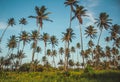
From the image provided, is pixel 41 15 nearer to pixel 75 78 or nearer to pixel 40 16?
pixel 40 16

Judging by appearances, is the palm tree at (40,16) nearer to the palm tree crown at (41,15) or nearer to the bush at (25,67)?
the palm tree crown at (41,15)

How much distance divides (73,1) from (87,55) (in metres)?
62.4

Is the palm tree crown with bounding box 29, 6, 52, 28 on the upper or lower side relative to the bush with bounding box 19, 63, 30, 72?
upper

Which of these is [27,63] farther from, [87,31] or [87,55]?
[87,55]

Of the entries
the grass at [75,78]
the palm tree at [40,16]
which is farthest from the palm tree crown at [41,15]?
the grass at [75,78]

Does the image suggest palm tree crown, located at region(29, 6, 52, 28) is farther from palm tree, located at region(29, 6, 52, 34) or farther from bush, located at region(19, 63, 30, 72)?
bush, located at region(19, 63, 30, 72)

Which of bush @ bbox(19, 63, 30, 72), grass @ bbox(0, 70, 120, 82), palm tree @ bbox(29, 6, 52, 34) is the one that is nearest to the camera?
grass @ bbox(0, 70, 120, 82)

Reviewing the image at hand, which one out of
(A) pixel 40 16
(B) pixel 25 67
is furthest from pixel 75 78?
(B) pixel 25 67

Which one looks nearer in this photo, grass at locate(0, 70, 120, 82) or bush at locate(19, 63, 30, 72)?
grass at locate(0, 70, 120, 82)

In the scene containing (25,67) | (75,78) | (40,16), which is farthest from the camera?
(25,67)

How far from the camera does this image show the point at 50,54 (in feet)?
316

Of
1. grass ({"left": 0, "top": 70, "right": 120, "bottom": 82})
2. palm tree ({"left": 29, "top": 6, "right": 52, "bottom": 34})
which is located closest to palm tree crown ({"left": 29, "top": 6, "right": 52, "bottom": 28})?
palm tree ({"left": 29, "top": 6, "right": 52, "bottom": 34})

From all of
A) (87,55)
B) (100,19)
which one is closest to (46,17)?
(100,19)

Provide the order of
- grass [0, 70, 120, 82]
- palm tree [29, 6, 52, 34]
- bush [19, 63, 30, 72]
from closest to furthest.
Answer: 1. grass [0, 70, 120, 82]
2. palm tree [29, 6, 52, 34]
3. bush [19, 63, 30, 72]
